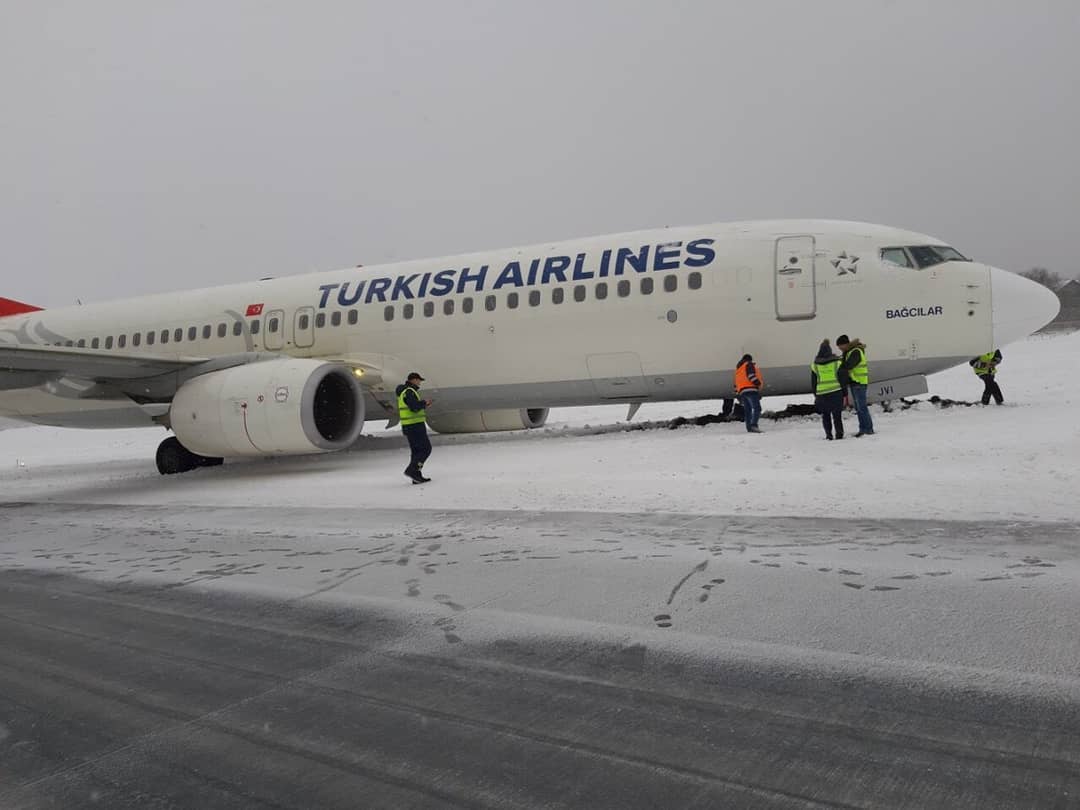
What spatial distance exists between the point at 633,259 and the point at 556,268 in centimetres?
125

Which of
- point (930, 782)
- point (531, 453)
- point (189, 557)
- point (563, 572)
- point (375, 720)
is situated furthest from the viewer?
point (531, 453)

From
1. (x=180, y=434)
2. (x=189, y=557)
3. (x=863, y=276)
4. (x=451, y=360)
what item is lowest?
(x=189, y=557)

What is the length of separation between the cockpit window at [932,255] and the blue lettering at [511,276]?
5.75m

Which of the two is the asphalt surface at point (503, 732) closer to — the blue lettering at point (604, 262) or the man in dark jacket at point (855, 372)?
the man in dark jacket at point (855, 372)

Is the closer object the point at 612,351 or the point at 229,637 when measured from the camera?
the point at 229,637

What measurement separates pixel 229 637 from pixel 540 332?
352 inches

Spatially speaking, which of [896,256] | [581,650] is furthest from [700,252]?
[581,650]

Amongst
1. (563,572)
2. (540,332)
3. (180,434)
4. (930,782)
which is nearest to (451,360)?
(540,332)

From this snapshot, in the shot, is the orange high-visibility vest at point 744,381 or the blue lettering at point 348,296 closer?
the orange high-visibility vest at point 744,381

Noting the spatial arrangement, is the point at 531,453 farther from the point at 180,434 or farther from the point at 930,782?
the point at 930,782

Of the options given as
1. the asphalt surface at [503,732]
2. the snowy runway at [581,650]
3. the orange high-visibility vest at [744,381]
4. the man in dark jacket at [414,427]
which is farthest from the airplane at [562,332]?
the asphalt surface at [503,732]

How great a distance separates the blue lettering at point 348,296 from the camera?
13.9 meters

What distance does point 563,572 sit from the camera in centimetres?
467

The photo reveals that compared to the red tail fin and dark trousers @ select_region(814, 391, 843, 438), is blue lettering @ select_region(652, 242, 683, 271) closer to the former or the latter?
→ dark trousers @ select_region(814, 391, 843, 438)
